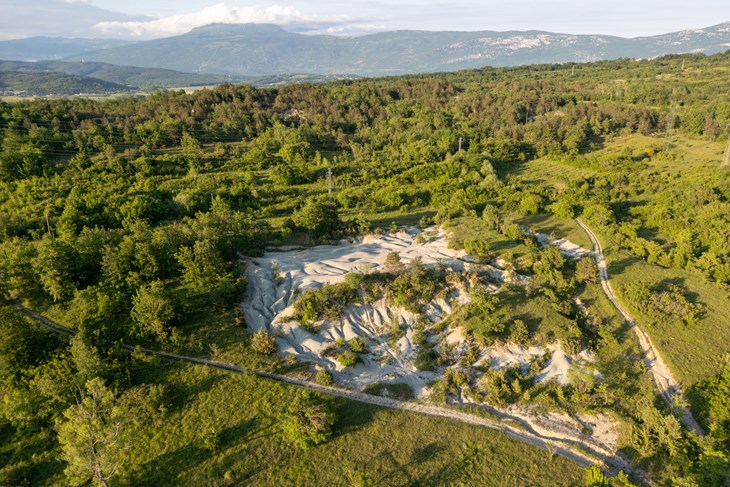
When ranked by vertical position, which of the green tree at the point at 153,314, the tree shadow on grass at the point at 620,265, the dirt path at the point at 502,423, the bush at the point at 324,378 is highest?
the green tree at the point at 153,314

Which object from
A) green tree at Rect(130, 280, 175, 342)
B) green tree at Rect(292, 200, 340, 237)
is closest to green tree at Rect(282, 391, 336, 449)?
green tree at Rect(130, 280, 175, 342)

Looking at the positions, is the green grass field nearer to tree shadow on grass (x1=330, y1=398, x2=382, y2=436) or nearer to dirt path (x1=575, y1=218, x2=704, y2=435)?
tree shadow on grass (x1=330, y1=398, x2=382, y2=436)

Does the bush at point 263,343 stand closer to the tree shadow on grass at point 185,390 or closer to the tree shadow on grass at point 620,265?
the tree shadow on grass at point 185,390

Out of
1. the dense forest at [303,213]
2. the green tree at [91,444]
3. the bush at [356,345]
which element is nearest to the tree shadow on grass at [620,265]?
the dense forest at [303,213]

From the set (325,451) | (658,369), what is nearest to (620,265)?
(658,369)

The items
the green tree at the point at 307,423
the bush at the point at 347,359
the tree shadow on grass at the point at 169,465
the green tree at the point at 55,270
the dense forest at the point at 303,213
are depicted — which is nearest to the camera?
the tree shadow on grass at the point at 169,465

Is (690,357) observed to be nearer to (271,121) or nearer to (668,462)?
(668,462)

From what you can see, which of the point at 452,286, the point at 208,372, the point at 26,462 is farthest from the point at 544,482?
the point at 26,462
